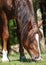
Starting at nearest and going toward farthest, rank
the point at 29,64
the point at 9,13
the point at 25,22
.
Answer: the point at 29,64, the point at 25,22, the point at 9,13

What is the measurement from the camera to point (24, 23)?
7.02 m

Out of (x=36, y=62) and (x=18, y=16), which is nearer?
(x=36, y=62)

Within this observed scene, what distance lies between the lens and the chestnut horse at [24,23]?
683 centimetres

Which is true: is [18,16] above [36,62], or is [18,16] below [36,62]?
above

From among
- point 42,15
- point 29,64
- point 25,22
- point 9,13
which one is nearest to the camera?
point 29,64

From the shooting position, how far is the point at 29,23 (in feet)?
22.9

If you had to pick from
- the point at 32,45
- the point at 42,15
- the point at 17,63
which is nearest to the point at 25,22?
the point at 32,45

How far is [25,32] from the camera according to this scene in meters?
6.94

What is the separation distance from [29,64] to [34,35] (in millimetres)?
715

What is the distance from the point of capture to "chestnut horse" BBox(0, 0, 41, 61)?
683 cm

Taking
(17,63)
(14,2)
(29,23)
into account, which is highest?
(14,2)

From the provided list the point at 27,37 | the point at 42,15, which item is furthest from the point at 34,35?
the point at 42,15

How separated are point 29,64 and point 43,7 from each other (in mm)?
8062

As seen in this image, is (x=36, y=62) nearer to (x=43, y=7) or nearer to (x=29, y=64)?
(x=29, y=64)
